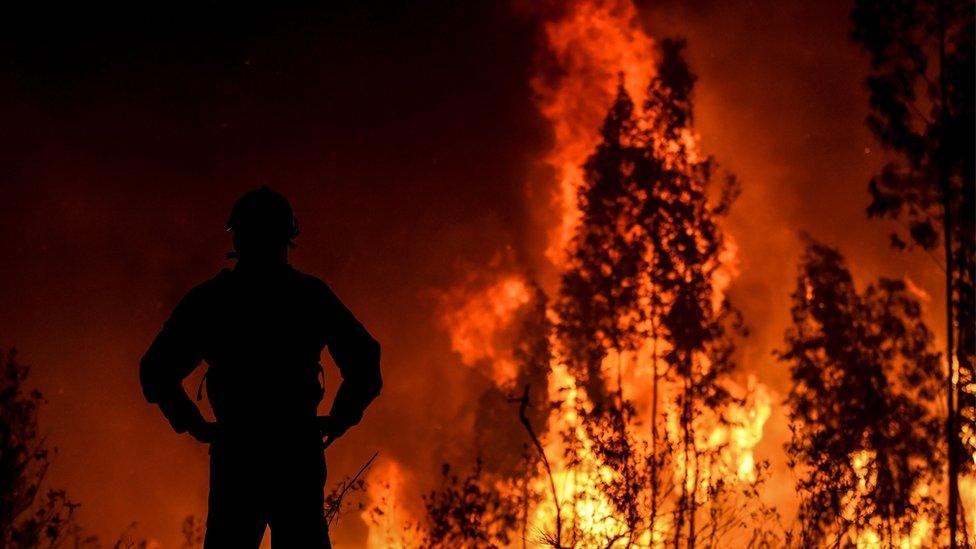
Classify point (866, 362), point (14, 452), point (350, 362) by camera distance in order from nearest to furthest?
point (350, 362) → point (14, 452) → point (866, 362)

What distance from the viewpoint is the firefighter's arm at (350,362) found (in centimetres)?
342

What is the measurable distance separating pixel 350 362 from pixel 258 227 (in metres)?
0.72

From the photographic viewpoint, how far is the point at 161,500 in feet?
115

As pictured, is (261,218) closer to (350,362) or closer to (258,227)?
(258,227)

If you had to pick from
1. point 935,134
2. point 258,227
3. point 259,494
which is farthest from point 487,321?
point 259,494

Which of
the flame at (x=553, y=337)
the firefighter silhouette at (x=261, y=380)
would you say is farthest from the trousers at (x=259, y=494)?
the flame at (x=553, y=337)

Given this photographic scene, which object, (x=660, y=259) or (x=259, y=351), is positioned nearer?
(x=259, y=351)

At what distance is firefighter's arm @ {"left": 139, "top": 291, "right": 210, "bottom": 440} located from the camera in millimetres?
3254

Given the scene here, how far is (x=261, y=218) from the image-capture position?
11.4 feet

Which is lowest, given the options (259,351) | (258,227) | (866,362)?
(259,351)

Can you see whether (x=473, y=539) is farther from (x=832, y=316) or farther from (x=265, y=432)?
(x=832, y=316)

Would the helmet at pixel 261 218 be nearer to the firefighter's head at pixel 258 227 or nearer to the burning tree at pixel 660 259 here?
the firefighter's head at pixel 258 227

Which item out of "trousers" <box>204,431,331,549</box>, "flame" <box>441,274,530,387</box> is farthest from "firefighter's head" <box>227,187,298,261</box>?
"flame" <box>441,274,530,387</box>

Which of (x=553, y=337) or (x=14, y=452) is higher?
(x=553, y=337)
